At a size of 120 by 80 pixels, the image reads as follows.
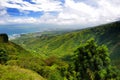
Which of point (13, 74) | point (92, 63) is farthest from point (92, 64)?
point (13, 74)

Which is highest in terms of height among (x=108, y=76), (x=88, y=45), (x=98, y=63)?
(x=88, y=45)

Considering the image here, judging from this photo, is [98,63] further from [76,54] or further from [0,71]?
[0,71]

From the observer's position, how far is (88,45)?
53062mm

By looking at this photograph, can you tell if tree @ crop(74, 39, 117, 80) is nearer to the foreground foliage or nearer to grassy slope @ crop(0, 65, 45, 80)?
the foreground foliage

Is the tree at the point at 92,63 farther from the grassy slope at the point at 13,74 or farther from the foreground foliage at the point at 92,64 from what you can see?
the grassy slope at the point at 13,74

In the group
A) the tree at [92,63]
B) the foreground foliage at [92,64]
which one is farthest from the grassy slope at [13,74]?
the tree at [92,63]

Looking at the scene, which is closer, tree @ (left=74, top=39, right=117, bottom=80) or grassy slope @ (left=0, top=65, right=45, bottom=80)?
grassy slope @ (left=0, top=65, right=45, bottom=80)

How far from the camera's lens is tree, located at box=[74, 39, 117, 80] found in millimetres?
50812

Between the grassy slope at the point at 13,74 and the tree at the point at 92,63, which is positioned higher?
the grassy slope at the point at 13,74

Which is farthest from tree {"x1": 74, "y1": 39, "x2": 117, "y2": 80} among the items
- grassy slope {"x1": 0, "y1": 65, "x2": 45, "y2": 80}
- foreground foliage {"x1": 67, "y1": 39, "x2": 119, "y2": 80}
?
grassy slope {"x1": 0, "y1": 65, "x2": 45, "y2": 80}

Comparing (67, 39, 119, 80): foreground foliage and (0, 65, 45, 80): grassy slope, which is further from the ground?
(0, 65, 45, 80): grassy slope

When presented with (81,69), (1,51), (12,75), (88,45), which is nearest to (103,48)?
(88,45)

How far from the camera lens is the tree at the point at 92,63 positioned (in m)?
50.8

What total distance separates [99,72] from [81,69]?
3.98m
